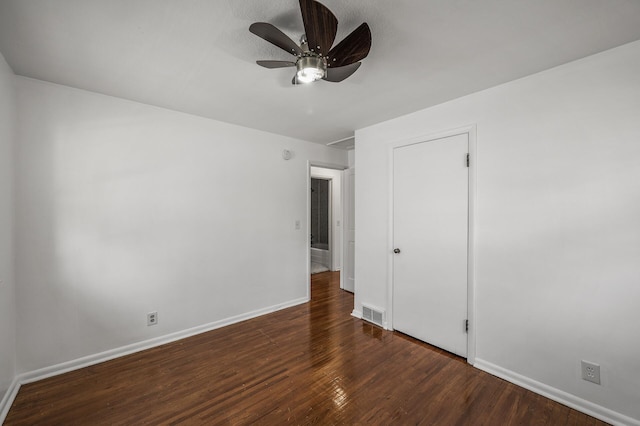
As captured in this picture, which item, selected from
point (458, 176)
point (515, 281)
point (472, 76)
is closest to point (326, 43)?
point (472, 76)

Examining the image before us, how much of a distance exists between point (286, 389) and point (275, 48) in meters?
2.50

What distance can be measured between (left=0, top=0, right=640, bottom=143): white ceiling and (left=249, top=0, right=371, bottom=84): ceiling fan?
142mm

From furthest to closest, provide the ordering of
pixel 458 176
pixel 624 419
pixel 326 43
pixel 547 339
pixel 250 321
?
1. pixel 250 321
2. pixel 458 176
3. pixel 547 339
4. pixel 624 419
5. pixel 326 43

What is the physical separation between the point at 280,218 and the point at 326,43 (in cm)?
257

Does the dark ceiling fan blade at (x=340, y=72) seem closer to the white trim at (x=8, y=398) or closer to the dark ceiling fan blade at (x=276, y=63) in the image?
the dark ceiling fan blade at (x=276, y=63)

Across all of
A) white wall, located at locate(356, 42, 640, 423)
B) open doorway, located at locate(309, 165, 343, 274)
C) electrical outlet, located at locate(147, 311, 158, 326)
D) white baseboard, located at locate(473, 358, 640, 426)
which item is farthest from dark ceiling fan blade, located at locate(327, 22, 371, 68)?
open doorway, located at locate(309, 165, 343, 274)

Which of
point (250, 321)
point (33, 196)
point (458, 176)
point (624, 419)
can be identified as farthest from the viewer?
point (250, 321)

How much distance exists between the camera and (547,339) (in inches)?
78.0

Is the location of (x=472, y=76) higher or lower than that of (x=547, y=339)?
higher

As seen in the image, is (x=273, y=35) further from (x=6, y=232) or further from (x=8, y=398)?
A: (x=8, y=398)

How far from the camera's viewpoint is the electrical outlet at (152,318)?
265 cm

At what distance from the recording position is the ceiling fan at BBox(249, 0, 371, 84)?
1255 mm

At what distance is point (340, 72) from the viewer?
5.71ft

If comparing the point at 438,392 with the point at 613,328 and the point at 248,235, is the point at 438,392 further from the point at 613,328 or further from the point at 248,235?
the point at 248,235
